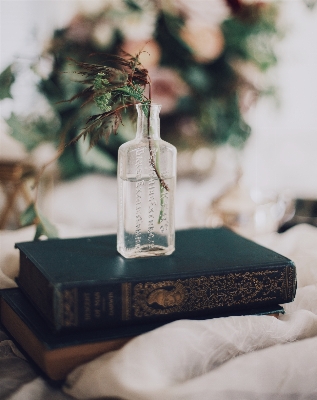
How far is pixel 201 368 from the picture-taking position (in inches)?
20.1

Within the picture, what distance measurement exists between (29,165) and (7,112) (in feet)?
0.68

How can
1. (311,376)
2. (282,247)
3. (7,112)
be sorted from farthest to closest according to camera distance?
(7,112)
(282,247)
(311,376)

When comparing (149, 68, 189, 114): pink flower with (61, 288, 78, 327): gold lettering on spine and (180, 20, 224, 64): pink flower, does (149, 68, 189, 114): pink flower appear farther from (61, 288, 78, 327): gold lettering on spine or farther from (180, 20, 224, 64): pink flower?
(61, 288, 78, 327): gold lettering on spine

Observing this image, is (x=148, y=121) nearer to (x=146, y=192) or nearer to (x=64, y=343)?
(x=146, y=192)

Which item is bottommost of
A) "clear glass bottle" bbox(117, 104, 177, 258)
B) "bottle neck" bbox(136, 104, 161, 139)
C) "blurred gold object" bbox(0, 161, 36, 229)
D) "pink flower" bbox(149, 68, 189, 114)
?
"blurred gold object" bbox(0, 161, 36, 229)

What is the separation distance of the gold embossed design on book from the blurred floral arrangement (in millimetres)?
1084

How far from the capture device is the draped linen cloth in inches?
18.5

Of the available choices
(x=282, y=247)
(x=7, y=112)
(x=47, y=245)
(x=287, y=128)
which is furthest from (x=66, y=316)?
(x=287, y=128)

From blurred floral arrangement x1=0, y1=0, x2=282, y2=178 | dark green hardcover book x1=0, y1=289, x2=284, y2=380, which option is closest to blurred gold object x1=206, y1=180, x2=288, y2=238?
blurred floral arrangement x1=0, y1=0, x2=282, y2=178

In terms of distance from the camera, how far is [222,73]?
176 centimetres

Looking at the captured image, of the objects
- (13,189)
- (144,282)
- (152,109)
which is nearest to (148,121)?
(152,109)

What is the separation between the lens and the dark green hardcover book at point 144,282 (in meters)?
0.52

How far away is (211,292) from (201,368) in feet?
0.32

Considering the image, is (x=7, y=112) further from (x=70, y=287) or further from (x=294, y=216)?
(x=70, y=287)
